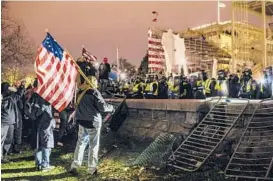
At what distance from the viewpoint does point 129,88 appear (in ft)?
48.7

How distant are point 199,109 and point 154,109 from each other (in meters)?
1.79

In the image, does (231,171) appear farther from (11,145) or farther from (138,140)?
(11,145)

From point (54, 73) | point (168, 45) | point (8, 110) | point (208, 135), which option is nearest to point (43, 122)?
point (54, 73)

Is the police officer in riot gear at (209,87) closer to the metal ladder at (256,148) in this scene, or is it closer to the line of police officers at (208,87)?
the line of police officers at (208,87)

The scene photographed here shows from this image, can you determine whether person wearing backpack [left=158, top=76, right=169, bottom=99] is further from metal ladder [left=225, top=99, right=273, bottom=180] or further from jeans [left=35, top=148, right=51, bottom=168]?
jeans [left=35, top=148, right=51, bottom=168]

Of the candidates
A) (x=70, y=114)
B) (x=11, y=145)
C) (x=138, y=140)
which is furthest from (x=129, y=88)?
(x=11, y=145)

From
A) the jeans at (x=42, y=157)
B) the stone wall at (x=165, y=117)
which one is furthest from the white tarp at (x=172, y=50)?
the jeans at (x=42, y=157)

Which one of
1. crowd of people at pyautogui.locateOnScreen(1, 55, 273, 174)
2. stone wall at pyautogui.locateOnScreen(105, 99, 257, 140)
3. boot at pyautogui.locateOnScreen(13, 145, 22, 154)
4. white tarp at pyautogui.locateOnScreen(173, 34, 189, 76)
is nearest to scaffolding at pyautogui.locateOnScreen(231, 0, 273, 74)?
white tarp at pyautogui.locateOnScreen(173, 34, 189, 76)

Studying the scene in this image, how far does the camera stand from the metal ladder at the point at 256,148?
251 inches

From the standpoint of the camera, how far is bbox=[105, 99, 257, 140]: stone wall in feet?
27.3

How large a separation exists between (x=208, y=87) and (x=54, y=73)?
605 centimetres

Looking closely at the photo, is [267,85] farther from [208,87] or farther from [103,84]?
[103,84]

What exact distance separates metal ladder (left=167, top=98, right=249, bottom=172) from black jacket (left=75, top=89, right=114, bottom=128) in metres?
1.79

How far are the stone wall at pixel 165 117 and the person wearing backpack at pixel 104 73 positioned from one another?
3.46m
